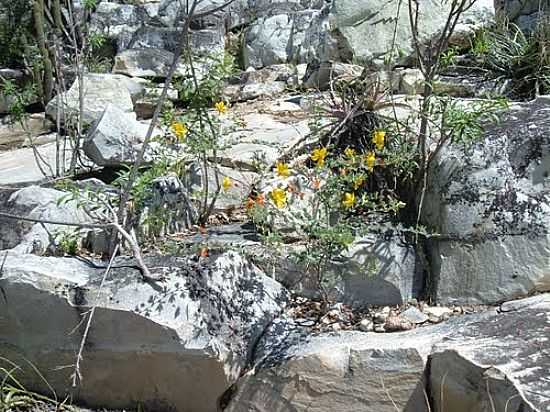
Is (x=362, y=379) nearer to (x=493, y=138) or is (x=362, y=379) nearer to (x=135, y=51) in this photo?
(x=493, y=138)

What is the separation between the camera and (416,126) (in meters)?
3.82

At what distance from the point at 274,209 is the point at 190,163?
2.15ft

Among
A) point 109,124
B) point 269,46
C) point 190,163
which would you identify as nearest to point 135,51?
point 269,46

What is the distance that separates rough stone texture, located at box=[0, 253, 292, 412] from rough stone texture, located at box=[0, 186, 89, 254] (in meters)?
0.32

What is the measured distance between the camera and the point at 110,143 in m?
4.61

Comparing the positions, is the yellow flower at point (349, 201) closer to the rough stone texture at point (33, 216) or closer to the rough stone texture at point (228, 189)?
the rough stone texture at point (228, 189)

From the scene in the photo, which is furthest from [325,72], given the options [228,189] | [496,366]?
[496,366]

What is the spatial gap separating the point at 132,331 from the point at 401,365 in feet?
3.19

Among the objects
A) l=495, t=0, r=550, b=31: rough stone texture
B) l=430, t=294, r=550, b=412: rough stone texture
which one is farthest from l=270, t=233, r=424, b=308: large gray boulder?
l=495, t=0, r=550, b=31: rough stone texture

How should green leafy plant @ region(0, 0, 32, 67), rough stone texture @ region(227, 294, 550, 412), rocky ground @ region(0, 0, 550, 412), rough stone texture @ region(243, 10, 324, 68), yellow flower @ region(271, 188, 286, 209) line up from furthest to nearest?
1. green leafy plant @ region(0, 0, 32, 67)
2. rough stone texture @ region(243, 10, 324, 68)
3. yellow flower @ region(271, 188, 286, 209)
4. rocky ground @ region(0, 0, 550, 412)
5. rough stone texture @ region(227, 294, 550, 412)

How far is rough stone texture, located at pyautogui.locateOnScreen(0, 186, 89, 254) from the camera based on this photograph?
345 centimetres

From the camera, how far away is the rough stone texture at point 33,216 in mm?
3447

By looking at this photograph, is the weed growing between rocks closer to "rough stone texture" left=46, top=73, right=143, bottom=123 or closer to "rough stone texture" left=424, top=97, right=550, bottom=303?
"rough stone texture" left=424, top=97, right=550, bottom=303

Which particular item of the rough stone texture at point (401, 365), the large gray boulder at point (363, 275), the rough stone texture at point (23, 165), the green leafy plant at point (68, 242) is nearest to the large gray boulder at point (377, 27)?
the rough stone texture at point (23, 165)
